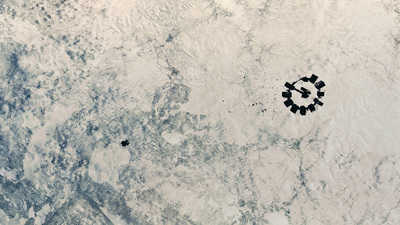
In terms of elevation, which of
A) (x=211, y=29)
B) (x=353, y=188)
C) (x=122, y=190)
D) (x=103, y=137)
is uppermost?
(x=211, y=29)

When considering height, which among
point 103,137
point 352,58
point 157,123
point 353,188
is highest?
point 352,58

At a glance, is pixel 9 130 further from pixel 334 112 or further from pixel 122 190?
pixel 334 112

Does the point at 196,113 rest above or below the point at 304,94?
below

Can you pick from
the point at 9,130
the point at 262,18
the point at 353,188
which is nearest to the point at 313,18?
the point at 262,18

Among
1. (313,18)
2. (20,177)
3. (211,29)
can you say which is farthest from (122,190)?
(313,18)

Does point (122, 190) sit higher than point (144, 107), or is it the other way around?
point (144, 107)

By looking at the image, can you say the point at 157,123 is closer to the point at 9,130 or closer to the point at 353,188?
the point at 9,130
